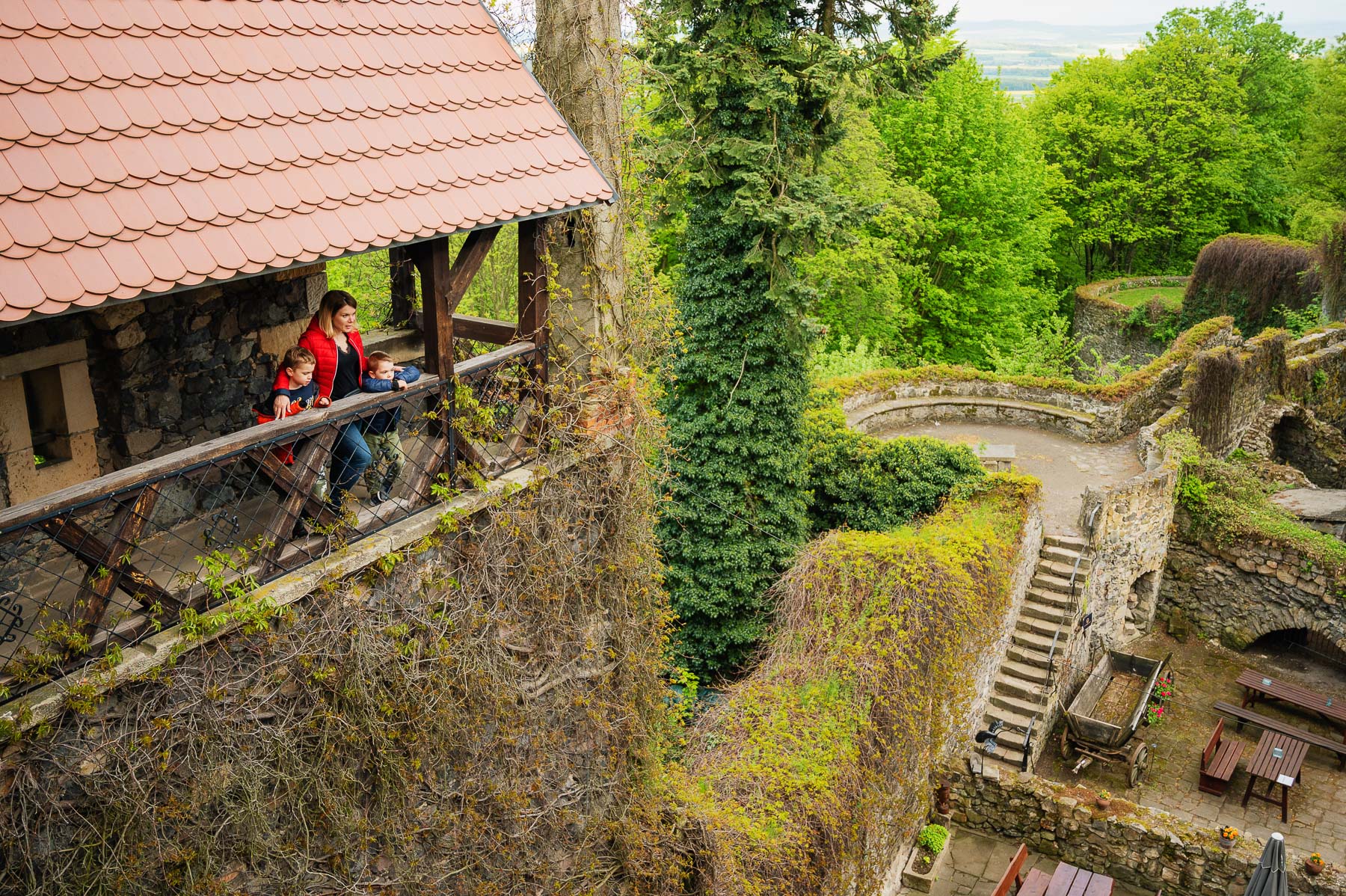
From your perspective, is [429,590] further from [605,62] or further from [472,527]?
[605,62]

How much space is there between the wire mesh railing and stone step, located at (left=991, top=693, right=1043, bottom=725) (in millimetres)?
10853

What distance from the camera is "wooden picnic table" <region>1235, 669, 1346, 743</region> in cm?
1577

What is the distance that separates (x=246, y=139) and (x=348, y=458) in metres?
1.91

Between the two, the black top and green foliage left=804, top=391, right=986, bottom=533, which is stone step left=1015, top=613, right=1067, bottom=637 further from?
the black top

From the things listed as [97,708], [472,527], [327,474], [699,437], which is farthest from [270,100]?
[699,437]

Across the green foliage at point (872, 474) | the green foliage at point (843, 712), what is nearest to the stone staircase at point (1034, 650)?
the green foliage at point (843, 712)

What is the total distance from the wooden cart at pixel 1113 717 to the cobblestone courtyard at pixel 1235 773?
0.87 feet

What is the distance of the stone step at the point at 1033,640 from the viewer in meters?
15.8

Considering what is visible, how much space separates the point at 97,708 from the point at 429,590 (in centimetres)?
201

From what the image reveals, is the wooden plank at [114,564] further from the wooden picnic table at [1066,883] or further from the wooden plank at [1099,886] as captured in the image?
the wooden plank at [1099,886]

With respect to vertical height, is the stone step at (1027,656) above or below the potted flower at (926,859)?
above

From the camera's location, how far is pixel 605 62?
24.5 ft

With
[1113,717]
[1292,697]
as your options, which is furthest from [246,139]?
[1292,697]

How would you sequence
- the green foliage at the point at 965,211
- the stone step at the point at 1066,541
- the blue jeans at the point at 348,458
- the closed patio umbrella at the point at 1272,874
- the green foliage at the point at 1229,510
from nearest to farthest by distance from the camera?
the blue jeans at the point at 348,458, the closed patio umbrella at the point at 1272,874, the stone step at the point at 1066,541, the green foliage at the point at 1229,510, the green foliage at the point at 965,211
